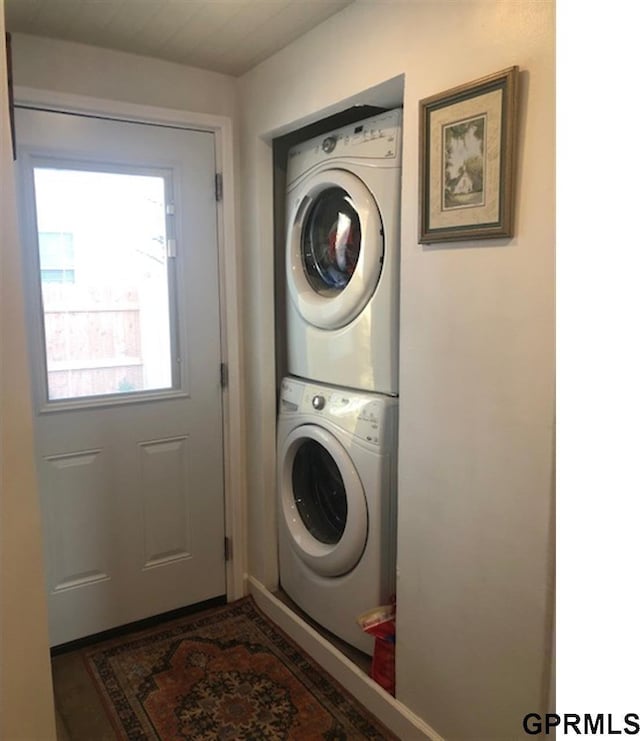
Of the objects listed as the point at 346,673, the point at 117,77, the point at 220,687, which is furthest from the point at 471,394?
the point at 117,77

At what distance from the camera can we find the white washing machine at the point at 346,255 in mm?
1733

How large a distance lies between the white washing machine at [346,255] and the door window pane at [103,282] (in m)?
0.53

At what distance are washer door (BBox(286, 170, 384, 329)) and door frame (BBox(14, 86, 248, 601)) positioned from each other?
326mm

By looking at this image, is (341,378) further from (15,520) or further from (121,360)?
(15,520)

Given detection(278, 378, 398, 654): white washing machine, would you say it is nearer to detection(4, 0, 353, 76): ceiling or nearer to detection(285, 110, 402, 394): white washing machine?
detection(285, 110, 402, 394): white washing machine

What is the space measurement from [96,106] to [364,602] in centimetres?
196

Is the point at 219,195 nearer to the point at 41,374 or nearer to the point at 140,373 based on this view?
the point at 140,373

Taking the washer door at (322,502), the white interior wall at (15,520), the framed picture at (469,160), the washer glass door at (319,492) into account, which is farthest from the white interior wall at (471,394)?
the white interior wall at (15,520)

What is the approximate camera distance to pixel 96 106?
202 cm

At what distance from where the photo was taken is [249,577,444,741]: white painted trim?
169 cm

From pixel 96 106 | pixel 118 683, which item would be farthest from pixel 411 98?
pixel 118 683

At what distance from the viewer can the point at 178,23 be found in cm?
181

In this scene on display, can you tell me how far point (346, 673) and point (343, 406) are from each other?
2.98 ft

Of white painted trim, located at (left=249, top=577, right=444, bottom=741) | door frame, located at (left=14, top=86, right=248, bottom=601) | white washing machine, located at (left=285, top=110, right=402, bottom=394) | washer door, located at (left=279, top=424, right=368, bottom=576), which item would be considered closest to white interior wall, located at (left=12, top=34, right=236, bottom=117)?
door frame, located at (left=14, top=86, right=248, bottom=601)
